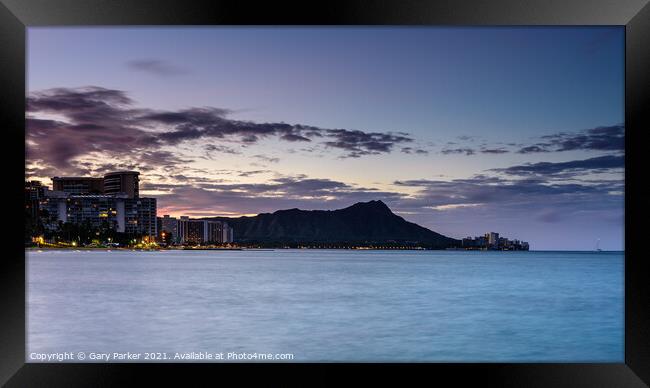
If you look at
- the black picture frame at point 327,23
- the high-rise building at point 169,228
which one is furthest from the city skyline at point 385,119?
the black picture frame at point 327,23

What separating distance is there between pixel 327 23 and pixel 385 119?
5692 cm

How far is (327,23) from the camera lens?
3.83m

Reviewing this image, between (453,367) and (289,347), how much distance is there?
6.55 metres

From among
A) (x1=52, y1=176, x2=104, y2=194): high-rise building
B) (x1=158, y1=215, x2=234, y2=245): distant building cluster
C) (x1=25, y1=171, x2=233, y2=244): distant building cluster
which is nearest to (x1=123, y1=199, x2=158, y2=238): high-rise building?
(x1=25, y1=171, x2=233, y2=244): distant building cluster

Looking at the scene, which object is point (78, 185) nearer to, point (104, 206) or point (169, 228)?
point (104, 206)

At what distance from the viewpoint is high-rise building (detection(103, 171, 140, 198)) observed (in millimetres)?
64250

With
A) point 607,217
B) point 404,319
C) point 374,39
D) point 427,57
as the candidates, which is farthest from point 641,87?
point 427,57

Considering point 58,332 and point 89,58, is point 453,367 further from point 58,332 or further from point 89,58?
point 89,58

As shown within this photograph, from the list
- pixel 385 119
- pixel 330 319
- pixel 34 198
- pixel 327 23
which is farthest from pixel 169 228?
pixel 327 23

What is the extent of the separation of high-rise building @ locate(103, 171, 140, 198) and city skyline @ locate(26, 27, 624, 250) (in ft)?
20.0

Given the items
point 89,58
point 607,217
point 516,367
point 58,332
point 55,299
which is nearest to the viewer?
point 516,367

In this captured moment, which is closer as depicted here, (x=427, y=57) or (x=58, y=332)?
(x=58, y=332)

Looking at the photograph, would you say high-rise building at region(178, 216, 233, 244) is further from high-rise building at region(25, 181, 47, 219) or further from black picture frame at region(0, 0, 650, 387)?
black picture frame at region(0, 0, 650, 387)

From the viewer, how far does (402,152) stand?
52.1 meters
